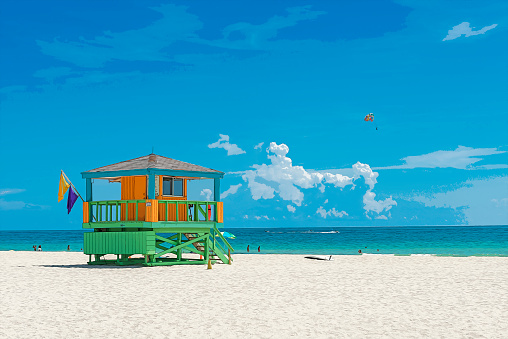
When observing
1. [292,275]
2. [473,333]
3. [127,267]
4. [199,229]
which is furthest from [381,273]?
[473,333]

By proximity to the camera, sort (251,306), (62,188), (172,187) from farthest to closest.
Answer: (62,188), (172,187), (251,306)

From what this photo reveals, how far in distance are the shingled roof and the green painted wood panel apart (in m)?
2.49

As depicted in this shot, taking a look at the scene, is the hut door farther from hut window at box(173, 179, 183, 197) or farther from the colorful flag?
the colorful flag

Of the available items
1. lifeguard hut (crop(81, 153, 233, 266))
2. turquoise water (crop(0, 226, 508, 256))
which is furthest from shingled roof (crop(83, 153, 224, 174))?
turquoise water (crop(0, 226, 508, 256))

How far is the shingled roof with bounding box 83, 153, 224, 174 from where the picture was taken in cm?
2219

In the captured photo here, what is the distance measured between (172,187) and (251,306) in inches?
475

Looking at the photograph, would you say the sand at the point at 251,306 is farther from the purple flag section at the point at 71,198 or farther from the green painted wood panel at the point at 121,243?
the purple flag section at the point at 71,198

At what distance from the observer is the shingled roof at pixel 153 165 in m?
22.2

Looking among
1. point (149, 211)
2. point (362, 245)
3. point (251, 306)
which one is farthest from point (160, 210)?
Answer: point (362, 245)

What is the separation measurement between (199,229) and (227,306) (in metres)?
11.4

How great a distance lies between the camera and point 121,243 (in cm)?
2205

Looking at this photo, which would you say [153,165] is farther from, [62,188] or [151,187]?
[62,188]

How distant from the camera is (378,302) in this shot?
40.7 feet

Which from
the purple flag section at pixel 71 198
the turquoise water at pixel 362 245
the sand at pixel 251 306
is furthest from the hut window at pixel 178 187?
the turquoise water at pixel 362 245
